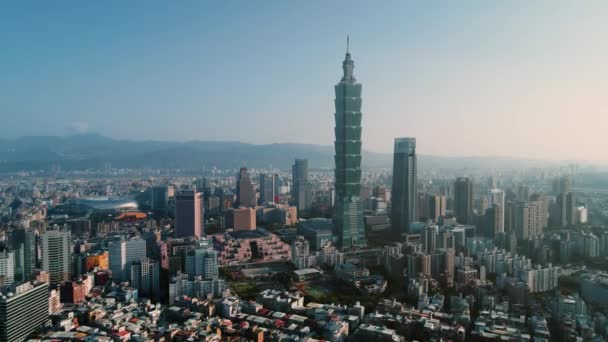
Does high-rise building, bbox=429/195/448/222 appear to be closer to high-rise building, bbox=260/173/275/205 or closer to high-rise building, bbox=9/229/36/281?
high-rise building, bbox=260/173/275/205

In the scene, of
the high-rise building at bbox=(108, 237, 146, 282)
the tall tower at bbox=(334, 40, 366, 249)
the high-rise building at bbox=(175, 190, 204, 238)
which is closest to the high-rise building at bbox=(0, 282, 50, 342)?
the high-rise building at bbox=(108, 237, 146, 282)

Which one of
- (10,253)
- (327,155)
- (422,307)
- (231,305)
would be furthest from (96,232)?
(327,155)

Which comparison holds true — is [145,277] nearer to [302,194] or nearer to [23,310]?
[23,310]

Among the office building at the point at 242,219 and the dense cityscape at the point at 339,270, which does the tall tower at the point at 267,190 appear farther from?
the office building at the point at 242,219

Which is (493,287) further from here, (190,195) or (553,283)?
(190,195)

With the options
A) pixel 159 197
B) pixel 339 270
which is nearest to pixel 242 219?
pixel 159 197
